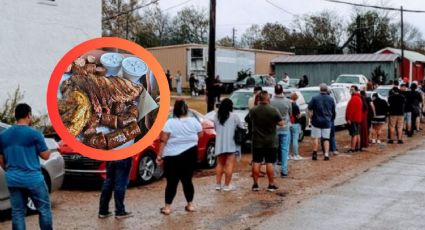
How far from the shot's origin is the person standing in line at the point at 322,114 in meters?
14.5

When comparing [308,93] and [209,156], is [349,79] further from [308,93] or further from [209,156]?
[209,156]

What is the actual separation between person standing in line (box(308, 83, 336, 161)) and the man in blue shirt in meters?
9.33

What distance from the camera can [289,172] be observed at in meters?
13.0

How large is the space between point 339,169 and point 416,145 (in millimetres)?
6169

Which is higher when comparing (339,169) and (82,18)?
(82,18)

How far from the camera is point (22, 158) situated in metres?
6.28

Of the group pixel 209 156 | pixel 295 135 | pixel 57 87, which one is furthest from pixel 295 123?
pixel 57 87

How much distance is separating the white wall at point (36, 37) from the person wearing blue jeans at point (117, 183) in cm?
915

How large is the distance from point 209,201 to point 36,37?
9751 millimetres

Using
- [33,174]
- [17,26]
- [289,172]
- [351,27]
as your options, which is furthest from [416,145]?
[351,27]

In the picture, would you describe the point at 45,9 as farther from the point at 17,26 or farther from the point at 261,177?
the point at 261,177

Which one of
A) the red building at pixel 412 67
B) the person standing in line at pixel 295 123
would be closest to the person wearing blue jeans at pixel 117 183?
the person standing in line at pixel 295 123

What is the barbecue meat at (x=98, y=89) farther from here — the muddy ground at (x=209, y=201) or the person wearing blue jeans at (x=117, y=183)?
the muddy ground at (x=209, y=201)

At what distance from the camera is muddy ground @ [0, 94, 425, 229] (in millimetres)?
8219
